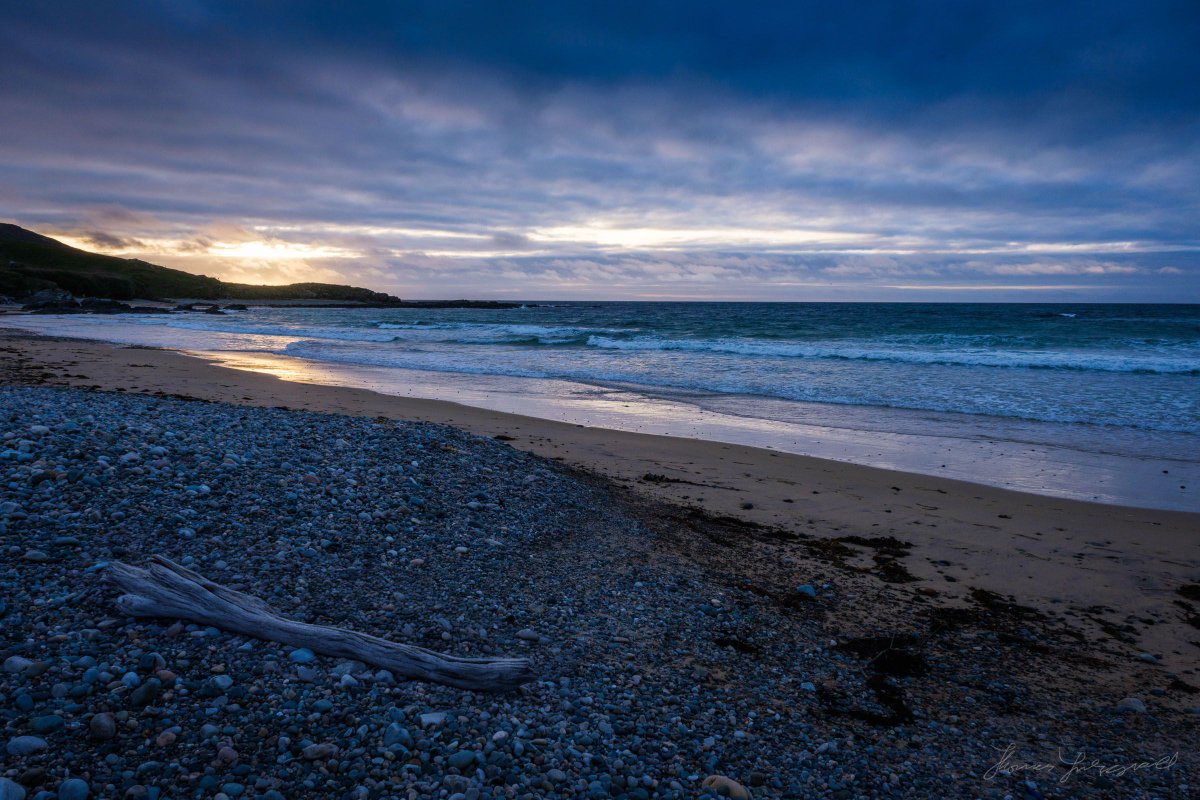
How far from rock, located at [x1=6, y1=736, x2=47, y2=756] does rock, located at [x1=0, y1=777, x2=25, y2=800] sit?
0.61 ft

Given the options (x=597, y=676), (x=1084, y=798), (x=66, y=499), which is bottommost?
(x=1084, y=798)

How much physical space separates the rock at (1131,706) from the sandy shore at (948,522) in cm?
75

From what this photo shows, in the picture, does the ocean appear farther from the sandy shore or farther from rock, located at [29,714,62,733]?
rock, located at [29,714,62,733]

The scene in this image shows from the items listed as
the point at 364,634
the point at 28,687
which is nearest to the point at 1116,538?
the point at 364,634

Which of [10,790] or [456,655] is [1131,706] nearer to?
[456,655]

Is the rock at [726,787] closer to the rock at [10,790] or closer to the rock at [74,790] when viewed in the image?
the rock at [74,790]

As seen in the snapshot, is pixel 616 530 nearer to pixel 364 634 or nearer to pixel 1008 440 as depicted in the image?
pixel 364 634

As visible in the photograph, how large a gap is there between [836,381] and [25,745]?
64.0 ft

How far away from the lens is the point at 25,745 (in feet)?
8.48

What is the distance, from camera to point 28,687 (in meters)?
2.90

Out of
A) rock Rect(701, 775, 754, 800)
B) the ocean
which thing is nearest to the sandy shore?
the ocean

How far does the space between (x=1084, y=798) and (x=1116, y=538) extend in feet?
16.1

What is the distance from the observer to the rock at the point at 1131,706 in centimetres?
389

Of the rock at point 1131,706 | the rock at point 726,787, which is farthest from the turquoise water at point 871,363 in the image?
the rock at point 726,787
